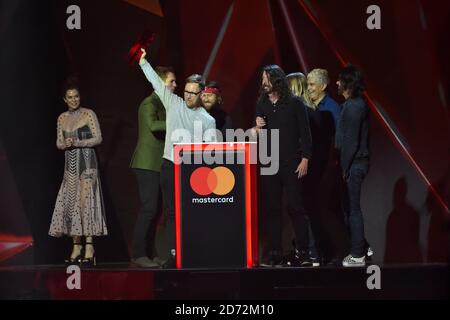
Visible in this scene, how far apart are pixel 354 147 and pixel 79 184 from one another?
7.30 feet

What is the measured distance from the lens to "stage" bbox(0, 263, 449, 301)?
6871 mm

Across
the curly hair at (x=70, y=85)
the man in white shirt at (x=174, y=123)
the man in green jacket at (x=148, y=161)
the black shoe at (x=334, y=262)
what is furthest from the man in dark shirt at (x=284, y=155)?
the curly hair at (x=70, y=85)

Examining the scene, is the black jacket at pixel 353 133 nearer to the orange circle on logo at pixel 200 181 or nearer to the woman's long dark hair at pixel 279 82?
the woman's long dark hair at pixel 279 82

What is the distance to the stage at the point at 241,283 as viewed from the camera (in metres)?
6.87

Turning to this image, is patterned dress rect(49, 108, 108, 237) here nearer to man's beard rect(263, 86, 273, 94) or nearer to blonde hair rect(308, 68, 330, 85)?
man's beard rect(263, 86, 273, 94)

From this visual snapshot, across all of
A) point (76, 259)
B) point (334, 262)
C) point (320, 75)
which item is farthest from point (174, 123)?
point (334, 262)

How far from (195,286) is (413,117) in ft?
8.14

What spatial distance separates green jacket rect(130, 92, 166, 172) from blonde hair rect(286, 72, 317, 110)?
108cm

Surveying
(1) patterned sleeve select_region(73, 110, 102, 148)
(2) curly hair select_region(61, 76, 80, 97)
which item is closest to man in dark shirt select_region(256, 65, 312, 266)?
(1) patterned sleeve select_region(73, 110, 102, 148)

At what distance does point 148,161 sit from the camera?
7453 mm

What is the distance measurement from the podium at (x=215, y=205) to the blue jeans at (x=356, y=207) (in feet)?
2.47

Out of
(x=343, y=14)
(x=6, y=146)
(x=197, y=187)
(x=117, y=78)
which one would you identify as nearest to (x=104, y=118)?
(x=117, y=78)

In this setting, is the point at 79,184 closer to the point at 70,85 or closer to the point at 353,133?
the point at 70,85
